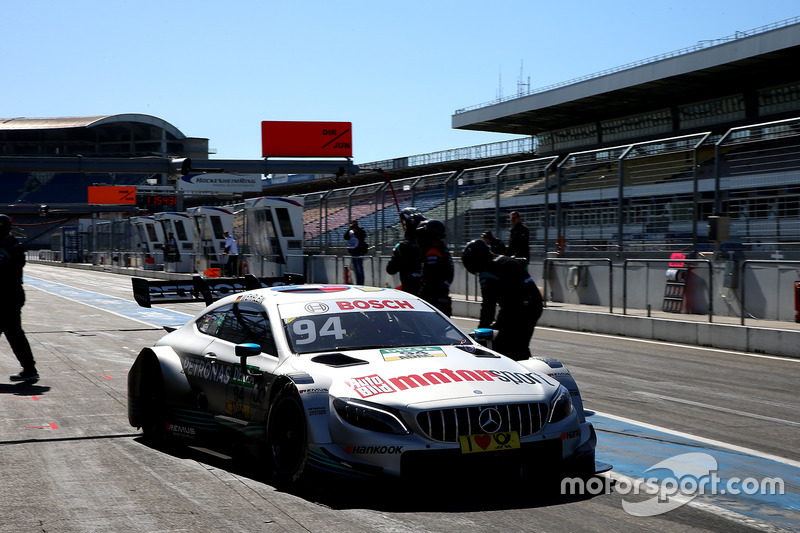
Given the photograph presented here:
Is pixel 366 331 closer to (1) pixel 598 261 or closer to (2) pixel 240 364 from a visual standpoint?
(2) pixel 240 364

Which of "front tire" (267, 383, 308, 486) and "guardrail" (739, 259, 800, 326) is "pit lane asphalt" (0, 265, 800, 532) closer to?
"front tire" (267, 383, 308, 486)

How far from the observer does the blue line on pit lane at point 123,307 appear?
1881 cm

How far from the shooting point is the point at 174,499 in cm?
530

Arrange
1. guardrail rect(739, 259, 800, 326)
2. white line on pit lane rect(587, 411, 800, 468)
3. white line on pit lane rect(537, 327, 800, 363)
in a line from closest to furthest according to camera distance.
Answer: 1. white line on pit lane rect(587, 411, 800, 468)
2. white line on pit lane rect(537, 327, 800, 363)
3. guardrail rect(739, 259, 800, 326)

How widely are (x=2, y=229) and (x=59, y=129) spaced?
113 meters

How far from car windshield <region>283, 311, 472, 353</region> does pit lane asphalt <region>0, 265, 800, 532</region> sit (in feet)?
3.07

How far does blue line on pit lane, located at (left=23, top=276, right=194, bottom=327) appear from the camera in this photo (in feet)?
61.7

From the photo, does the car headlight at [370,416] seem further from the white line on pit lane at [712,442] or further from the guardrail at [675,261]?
the guardrail at [675,261]

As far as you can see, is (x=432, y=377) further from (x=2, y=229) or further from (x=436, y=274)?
(x=2, y=229)

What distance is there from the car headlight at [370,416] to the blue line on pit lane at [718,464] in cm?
143

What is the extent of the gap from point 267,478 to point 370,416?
1092 millimetres

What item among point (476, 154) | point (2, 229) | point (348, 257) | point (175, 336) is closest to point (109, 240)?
point (476, 154)

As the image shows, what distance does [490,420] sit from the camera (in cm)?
502

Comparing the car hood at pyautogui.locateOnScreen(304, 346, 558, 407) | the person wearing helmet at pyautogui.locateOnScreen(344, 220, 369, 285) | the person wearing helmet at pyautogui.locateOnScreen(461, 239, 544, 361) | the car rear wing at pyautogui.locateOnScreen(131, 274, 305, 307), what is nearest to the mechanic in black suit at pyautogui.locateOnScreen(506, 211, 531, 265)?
the car rear wing at pyautogui.locateOnScreen(131, 274, 305, 307)
